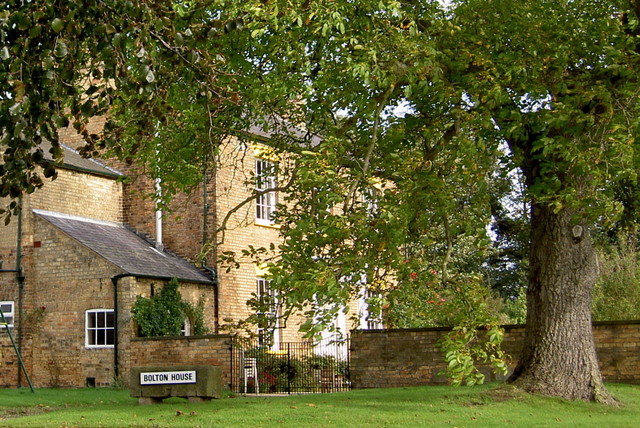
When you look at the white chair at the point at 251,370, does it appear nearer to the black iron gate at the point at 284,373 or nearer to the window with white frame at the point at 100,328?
the black iron gate at the point at 284,373

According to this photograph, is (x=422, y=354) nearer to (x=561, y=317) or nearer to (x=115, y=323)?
(x=561, y=317)

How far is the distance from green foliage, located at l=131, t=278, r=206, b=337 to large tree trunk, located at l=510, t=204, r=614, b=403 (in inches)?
413

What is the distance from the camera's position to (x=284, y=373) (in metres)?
22.9

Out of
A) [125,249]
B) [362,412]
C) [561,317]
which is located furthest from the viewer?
[125,249]

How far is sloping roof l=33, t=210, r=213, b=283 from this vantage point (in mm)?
23156

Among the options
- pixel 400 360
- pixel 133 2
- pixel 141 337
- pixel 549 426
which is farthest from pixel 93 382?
pixel 133 2

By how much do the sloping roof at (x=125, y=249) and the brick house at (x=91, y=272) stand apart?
0.16 ft

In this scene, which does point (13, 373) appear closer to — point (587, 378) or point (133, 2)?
point (587, 378)

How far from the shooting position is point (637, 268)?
24.5 metres

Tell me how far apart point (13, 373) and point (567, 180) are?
15.8 meters

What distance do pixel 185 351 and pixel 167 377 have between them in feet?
16.8

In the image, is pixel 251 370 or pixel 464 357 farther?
pixel 251 370

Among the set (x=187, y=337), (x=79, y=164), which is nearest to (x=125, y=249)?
(x=79, y=164)

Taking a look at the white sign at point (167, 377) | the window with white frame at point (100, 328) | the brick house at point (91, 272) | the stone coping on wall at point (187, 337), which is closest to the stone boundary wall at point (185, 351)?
the stone coping on wall at point (187, 337)
